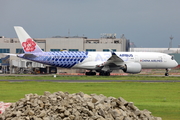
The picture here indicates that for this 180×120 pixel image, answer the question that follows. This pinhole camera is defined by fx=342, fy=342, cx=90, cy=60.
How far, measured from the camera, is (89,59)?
62969 mm

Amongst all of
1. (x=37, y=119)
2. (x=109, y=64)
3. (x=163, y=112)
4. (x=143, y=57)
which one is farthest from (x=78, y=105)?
(x=143, y=57)

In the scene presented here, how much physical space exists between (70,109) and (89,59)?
159ft

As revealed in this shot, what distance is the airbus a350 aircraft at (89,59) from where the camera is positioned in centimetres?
6112

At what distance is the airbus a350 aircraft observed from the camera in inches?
2406

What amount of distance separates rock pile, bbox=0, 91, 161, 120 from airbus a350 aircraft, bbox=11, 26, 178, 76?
145 ft

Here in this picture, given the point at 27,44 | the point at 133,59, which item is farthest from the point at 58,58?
the point at 133,59

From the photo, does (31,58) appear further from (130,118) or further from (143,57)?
(130,118)

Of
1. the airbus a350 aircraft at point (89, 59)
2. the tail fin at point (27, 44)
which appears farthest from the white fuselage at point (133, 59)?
the tail fin at point (27, 44)

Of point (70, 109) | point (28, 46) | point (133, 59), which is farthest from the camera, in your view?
point (133, 59)

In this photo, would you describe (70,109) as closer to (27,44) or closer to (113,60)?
(113,60)

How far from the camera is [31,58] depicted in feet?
201

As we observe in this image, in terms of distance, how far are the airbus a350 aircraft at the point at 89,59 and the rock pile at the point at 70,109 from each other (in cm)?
4417

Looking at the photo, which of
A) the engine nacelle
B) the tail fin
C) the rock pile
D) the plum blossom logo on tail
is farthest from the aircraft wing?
the rock pile

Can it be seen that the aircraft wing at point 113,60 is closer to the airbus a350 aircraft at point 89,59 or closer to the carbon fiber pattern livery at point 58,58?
the airbus a350 aircraft at point 89,59
